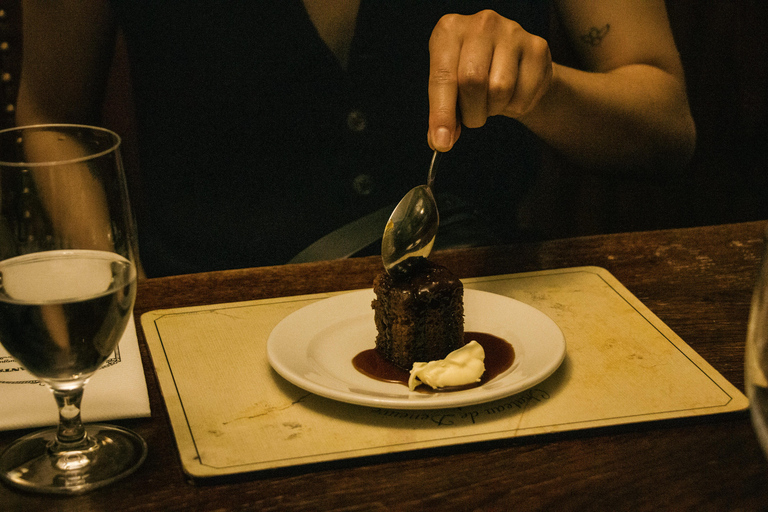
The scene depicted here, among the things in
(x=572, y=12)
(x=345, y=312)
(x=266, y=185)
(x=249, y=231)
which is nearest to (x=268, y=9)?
(x=266, y=185)

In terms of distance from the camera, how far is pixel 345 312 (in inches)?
40.4

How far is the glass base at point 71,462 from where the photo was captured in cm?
62

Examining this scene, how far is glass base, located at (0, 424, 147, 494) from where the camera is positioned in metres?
0.62

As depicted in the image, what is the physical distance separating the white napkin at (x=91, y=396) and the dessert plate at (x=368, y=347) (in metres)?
0.15

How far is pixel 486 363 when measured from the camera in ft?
2.98

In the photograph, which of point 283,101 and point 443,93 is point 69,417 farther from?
point 283,101

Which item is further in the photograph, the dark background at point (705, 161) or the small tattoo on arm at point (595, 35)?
the dark background at point (705, 161)

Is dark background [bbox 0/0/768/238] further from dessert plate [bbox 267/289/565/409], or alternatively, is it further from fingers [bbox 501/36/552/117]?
dessert plate [bbox 267/289/565/409]

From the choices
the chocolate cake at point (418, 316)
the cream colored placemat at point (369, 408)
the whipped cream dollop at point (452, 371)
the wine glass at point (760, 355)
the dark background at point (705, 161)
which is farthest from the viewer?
the dark background at point (705, 161)

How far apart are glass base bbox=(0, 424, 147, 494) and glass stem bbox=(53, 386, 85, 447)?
1cm

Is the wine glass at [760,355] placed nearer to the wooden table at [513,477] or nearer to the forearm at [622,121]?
the wooden table at [513,477]

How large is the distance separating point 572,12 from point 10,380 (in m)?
1.47

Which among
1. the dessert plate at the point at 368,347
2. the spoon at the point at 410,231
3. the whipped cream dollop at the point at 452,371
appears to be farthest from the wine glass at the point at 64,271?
the spoon at the point at 410,231

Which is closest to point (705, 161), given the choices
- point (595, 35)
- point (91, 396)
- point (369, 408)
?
point (595, 35)
